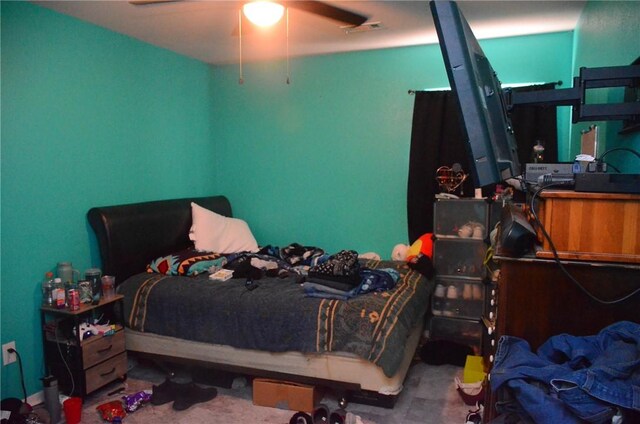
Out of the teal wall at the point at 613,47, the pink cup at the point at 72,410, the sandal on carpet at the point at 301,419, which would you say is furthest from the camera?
the pink cup at the point at 72,410

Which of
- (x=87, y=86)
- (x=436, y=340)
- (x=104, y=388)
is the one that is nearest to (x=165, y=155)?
(x=87, y=86)

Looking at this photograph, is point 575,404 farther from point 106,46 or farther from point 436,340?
point 106,46

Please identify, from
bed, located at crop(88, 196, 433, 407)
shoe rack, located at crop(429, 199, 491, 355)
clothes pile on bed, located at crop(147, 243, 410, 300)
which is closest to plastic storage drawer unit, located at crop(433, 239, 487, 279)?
shoe rack, located at crop(429, 199, 491, 355)

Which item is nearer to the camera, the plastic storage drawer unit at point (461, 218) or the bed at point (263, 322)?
the bed at point (263, 322)

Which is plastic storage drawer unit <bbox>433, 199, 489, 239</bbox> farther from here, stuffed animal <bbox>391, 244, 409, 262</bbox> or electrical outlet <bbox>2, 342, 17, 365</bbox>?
electrical outlet <bbox>2, 342, 17, 365</bbox>

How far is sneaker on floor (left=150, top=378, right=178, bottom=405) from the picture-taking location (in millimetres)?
2736

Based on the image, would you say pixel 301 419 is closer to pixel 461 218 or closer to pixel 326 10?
pixel 461 218

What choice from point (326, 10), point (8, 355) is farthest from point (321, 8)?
point (8, 355)

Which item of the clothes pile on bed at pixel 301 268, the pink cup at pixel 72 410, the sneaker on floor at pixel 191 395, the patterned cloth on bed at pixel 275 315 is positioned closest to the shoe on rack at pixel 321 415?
the patterned cloth on bed at pixel 275 315

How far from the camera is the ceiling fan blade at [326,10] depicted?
8.39ft

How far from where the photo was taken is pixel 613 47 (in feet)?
6.97

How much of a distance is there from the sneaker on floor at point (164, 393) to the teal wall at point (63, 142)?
0.78 m

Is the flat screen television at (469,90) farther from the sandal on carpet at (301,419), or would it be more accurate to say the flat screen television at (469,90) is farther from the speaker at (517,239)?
the sandal on carpet at (301,419)

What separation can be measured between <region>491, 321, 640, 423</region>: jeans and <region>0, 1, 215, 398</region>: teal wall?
111 inches
